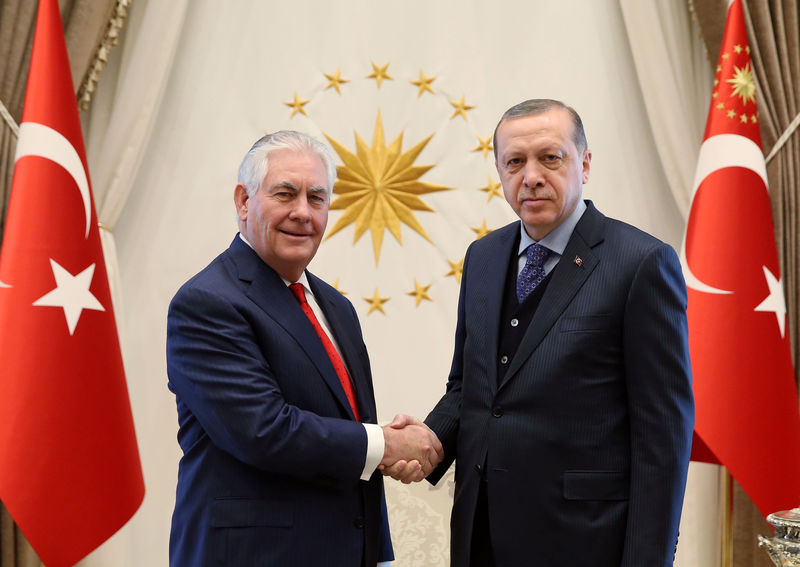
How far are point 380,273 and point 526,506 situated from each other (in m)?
2.20

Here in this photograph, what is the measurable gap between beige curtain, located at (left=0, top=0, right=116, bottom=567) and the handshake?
7.14 feet

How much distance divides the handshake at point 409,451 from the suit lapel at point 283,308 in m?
0.15

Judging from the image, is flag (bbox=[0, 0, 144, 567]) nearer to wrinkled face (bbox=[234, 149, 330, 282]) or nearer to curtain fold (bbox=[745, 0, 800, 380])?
wrinkled face (bbox=[234, 149, 330, 282])

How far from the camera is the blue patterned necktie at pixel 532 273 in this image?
2.15 m

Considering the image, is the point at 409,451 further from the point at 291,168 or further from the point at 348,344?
the point at 291,168

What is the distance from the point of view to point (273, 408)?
2.04 meters

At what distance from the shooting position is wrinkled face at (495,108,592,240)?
2.12 meters

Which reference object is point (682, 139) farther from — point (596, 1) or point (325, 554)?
point (325, 554)

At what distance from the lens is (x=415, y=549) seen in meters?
3.88

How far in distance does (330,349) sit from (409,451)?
0.36 m

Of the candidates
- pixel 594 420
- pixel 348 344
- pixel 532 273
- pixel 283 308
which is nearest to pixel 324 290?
pixel 348 344

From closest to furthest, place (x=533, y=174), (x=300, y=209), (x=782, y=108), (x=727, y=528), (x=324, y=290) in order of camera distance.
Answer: (x=533, y=174), (x=300, y=209), (x=324, y=290), (x=727, y=528), (x=782, y=108)

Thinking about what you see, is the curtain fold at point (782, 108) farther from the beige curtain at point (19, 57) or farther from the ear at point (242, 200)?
the beige curtain at point (19, 57)

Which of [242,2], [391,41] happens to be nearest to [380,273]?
[391,41]
